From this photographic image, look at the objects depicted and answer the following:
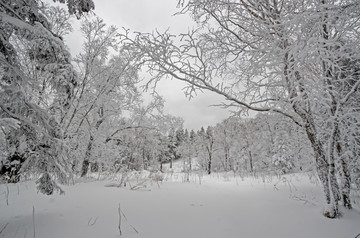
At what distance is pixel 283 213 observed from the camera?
7.54 ft

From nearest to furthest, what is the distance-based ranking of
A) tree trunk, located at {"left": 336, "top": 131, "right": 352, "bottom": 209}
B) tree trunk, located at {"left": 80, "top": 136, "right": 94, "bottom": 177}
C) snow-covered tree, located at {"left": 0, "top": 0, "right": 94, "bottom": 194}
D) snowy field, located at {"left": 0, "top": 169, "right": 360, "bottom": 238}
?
1. snowy field, located at {"left": 0, "top": 169, "right": 360, "bottom": 238}
2. snow-covered tree, located at {"left": 0, "top": 0, "right": 94, "bottom": 194}
3. tree trunk, located at {"left": 336, "top": 131, "right": 352, "bottom": 209}
4. tree trunk, located at {"left": 80, "top": 136, "right": 94, "bottom": 177}

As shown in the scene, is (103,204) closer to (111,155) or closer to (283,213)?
(283,213)

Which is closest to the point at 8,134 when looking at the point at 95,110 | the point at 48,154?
the point at 48,154

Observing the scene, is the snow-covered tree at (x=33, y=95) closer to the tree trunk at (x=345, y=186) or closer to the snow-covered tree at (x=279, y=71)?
the snow-covered tree at (x=279, y=71)

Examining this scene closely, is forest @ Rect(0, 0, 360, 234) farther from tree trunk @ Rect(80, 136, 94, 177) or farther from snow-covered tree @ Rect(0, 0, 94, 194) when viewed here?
tree trunk @ Rect(80, 136, 94, 177)

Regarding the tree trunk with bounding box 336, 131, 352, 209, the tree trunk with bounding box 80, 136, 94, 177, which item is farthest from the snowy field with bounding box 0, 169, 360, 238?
the tree trunk with bounding box 80, 136, 94, 177

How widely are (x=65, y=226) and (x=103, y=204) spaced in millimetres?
749

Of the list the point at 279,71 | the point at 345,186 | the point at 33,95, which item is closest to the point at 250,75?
the point at 279,71

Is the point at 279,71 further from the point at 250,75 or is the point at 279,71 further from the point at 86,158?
the point at 86,158

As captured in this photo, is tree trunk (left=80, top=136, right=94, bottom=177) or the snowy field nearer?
the snowy field

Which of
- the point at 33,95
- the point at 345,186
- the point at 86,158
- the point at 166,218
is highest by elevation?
the point at 33,95

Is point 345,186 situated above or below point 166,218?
above

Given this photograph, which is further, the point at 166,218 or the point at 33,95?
the point at 33,95

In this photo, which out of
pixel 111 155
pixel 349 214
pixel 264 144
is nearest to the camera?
pixel 349 214
